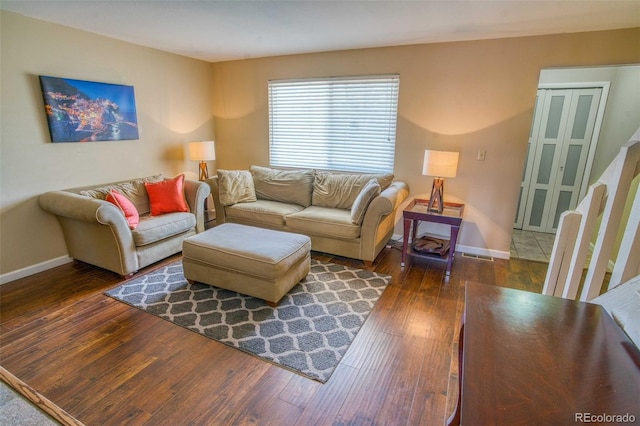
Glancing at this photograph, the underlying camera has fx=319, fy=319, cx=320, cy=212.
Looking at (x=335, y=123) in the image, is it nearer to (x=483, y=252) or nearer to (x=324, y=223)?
(x=324, y=223)

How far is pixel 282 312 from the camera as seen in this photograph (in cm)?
250

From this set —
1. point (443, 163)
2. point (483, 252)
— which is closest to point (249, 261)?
point (443, 163)

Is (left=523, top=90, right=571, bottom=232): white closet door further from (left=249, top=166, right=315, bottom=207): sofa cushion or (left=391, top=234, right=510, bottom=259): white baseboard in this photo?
(left=249, top=166, right=315, bottom=207): sofa cushion

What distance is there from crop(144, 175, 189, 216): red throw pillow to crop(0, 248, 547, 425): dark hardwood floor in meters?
1.03

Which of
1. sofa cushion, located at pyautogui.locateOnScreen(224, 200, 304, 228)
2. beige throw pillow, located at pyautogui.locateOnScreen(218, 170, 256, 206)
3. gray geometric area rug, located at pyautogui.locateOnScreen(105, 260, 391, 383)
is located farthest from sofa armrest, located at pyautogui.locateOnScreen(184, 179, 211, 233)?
gray geometric area rug, located at pyautogui.locateOnScreen(105, 260, 391, 383)

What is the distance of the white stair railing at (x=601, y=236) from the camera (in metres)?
1.05

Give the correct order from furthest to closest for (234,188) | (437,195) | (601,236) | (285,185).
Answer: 1. (285,185)
2. (234,188)
3. (437,195)
4. (601,236)

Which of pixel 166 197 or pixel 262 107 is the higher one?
pixel 262 107

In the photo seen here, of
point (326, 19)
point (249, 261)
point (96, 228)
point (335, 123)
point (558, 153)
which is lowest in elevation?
point (249, 261)

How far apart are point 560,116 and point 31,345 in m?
5.89

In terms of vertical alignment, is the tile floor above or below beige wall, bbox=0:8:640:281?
below

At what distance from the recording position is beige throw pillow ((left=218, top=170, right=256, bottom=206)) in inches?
154

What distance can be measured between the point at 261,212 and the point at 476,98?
2.67 meters

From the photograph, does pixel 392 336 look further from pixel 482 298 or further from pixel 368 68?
pixel 368 68
